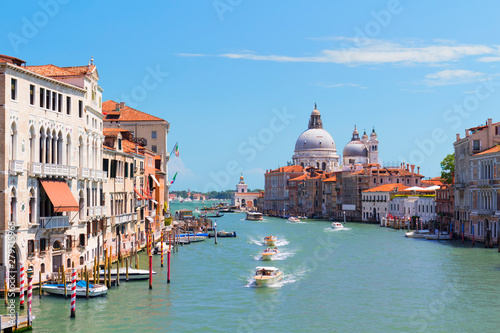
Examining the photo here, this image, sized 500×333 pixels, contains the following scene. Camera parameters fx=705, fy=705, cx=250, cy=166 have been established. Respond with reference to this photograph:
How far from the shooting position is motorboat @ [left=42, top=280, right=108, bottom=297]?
76.9ft

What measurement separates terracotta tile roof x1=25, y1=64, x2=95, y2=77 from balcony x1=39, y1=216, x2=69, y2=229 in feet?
17.6

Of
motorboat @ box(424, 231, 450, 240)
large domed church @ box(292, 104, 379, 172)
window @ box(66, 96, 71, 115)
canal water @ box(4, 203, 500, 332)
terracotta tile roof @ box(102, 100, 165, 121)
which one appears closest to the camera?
canal water @ box(4, 203, 500, 332)

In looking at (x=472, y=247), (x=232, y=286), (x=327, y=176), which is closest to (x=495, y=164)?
(x=472, y=247)

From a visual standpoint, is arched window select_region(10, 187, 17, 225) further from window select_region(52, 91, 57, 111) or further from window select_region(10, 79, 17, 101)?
window select_region(52, 91, 57, 111)

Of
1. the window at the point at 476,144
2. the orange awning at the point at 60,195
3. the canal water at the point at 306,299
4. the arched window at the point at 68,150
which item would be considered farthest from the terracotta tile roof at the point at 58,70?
the window at the point at 476,144

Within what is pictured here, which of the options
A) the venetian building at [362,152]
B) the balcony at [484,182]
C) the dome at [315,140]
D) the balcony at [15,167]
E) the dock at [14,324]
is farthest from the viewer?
the dome at [315,140]

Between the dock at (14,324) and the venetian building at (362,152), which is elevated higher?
the venetian building at (362,152)

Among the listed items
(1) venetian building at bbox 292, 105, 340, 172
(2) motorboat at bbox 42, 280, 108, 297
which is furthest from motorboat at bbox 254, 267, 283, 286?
(1) venetian building at bbox 292, 105, 340, 172

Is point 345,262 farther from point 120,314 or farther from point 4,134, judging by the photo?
point 4,134

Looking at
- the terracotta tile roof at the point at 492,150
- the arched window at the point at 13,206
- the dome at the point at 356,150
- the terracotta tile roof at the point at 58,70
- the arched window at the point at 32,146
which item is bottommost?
the arched window at the point at 13,206

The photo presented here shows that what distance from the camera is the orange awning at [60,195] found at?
24.2 metres

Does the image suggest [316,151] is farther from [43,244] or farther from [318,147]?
[43,244]

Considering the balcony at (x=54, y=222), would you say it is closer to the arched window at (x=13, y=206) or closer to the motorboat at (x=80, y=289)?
the arched window at (x=13, y=206)

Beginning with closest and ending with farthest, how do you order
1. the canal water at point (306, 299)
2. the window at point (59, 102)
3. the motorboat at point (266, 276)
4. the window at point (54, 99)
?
the canal water at point (306, 299) → the window at point (54, 99) → the window at point (59, 102) → the motorboat at point (266, 276)
